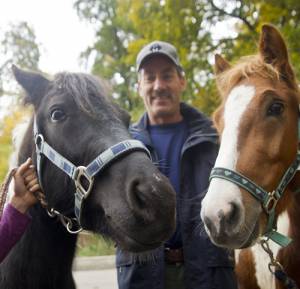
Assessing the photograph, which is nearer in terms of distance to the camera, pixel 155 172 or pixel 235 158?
pixel 155 172

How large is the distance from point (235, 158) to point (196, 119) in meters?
1.14

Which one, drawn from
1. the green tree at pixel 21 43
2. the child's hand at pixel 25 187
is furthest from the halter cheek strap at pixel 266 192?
the green tree at pixel 21 43

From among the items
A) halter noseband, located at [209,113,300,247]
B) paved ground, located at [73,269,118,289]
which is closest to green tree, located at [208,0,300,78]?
Result: halter noseband, located at [209,113,300,247]

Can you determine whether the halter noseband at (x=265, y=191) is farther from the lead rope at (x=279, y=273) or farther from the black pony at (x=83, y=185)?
the black pony at (x=83, y=185)

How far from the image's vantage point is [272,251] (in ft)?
10.1

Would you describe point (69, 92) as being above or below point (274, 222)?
above

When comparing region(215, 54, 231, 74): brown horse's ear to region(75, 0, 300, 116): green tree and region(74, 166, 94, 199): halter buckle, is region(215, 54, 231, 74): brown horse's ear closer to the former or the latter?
region(74, 166, 94, 199): halter buckle

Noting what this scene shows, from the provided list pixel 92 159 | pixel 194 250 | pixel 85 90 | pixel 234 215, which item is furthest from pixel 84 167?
pixel 194 250

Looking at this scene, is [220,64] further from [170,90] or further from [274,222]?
[274,222]

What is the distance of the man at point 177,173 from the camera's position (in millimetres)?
3076

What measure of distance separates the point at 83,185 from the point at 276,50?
1604 millimetres

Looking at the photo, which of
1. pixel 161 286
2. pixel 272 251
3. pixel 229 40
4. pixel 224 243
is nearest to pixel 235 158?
pixel 224 243

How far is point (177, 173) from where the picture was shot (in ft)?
10.8

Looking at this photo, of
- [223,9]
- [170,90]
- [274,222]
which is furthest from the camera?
[223,9]
